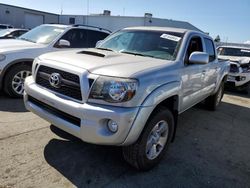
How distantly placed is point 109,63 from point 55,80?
2.26ft

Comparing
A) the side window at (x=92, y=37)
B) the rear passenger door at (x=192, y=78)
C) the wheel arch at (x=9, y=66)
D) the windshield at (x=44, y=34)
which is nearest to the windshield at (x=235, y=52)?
the side window at (x=92, y=37)

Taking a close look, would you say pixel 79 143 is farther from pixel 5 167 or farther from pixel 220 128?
pixel 220 128

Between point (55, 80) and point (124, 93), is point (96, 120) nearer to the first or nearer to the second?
point (124, 93)

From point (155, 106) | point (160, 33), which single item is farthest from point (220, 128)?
point (155, 106)

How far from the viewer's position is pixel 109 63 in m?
3.13

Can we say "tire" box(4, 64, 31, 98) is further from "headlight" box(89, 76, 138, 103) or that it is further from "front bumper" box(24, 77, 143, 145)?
"headlight" box(89, 76, 138, 103)

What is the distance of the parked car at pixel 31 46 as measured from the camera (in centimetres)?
554

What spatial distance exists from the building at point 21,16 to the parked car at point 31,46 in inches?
1095

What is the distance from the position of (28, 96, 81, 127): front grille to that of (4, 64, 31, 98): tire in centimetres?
241

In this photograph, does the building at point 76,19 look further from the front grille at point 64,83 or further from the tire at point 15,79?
the front grille at point 64,83

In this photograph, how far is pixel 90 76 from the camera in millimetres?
2789

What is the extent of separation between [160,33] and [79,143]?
221 centimetres

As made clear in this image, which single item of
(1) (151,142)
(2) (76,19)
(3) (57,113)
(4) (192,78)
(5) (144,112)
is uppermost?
(2) (76,19)

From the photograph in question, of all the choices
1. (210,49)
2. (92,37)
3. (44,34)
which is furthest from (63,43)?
(210,49)
